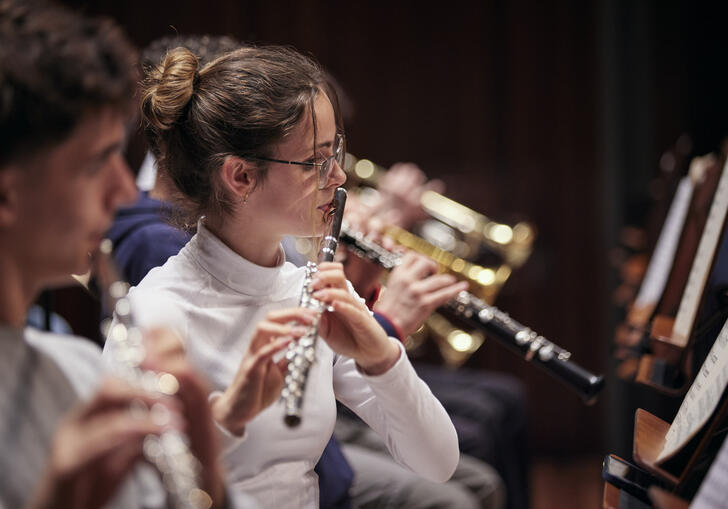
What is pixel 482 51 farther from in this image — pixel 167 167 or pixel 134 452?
pixel 134 452

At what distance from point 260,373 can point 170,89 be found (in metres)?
0.57

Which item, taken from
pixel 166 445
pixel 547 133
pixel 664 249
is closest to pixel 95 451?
pixel 166 445

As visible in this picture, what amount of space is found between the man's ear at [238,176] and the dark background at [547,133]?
284 cm

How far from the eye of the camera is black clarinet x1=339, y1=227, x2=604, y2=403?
1.75 meters

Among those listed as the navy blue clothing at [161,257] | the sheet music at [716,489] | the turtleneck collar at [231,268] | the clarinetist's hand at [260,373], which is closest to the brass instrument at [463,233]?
the navy blue clothing at [161,257]

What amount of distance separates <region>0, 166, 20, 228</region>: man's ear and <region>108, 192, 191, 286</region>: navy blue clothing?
61 cm

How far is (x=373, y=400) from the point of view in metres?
1.35

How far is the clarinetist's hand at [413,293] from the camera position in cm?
156

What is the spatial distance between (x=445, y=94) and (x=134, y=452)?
375 cm

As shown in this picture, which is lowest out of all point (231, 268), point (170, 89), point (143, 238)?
point (143, 238)

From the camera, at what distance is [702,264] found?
1.77 metres

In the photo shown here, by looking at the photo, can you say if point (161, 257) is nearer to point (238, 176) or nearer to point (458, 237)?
point (238, 176)

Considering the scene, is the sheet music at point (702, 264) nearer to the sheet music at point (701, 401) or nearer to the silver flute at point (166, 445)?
the sheet music at point (701, 401)

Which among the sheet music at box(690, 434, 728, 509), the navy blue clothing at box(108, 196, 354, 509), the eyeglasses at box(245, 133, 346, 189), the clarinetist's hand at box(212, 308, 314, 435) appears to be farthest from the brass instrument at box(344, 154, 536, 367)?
the sheet music at box(690, 434, 728, 509)
